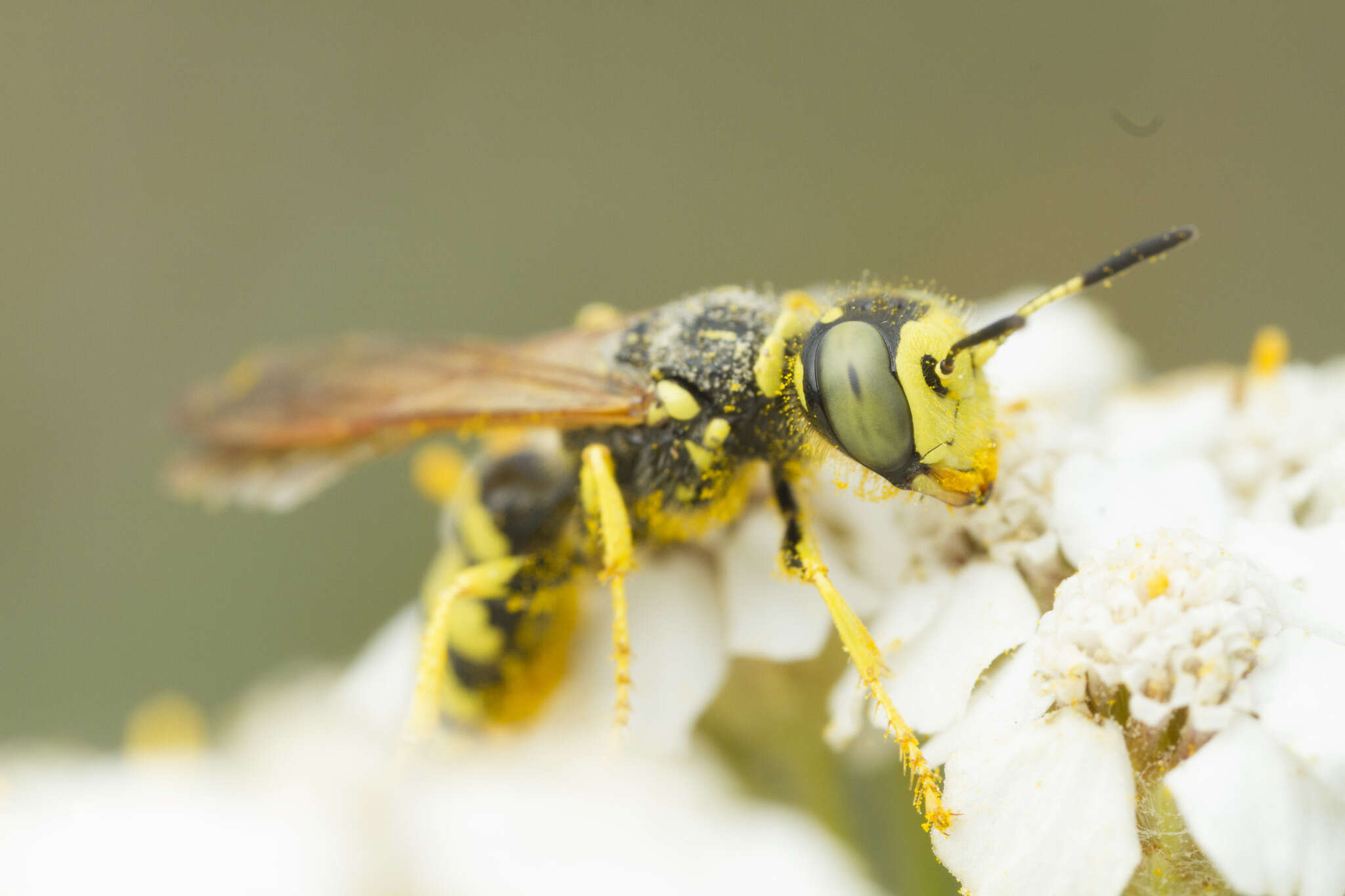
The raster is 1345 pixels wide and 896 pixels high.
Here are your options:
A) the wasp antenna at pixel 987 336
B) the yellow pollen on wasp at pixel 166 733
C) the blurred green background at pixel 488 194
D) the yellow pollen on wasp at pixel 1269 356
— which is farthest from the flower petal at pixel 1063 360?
the blurred green background at pixel 488 194

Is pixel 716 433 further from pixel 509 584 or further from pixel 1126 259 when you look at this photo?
pixel 1126 259

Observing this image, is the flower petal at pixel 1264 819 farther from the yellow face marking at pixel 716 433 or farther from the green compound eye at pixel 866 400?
the yellow face marking at pixel 716 433

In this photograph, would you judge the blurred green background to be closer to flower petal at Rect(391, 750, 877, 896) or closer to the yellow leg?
flower petal at Rect(391, 750, 877, 896)

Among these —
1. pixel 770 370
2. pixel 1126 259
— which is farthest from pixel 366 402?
pixel 1126 259

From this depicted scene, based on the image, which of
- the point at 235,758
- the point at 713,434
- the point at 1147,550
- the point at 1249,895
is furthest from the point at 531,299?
the point at 1249,895

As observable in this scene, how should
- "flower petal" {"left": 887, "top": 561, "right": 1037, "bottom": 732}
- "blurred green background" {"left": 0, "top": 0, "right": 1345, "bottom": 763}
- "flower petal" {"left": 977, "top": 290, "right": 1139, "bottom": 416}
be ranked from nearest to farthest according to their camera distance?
"flower petal" {"left": 887, "top": 561, "right": 1037, "bottom": 732}
"flower petal" {"left": 977, "top": 290, "right": 1139, "bottom": 416}
"blurred green background" {"left": 0, "top": 0, "right": 1345, "bottom": 763}

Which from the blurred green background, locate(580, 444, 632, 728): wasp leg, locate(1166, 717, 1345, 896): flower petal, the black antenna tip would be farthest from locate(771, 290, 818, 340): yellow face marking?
the blurred green background
